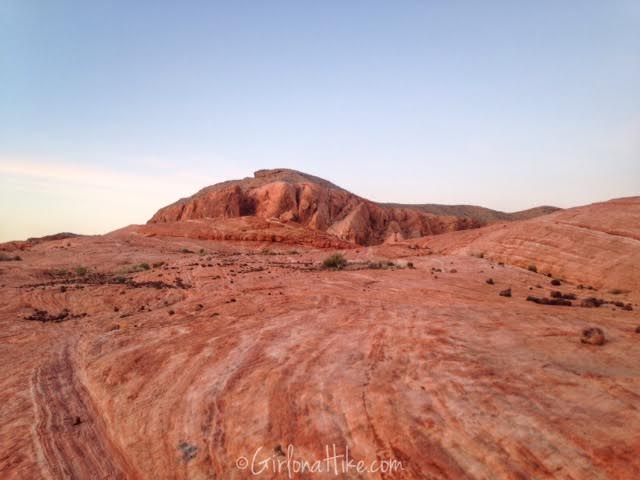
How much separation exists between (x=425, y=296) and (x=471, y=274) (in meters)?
4.39

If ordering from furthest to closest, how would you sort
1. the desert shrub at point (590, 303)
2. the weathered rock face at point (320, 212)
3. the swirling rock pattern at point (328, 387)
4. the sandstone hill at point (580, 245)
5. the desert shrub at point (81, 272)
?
the weathered rock face at point (320, 212), the desert shrub at point (81, 272), the sandstone hill at point (580, 245), the desert shrub at point (590, 303), the swirling rock pattern at point (328, 387)

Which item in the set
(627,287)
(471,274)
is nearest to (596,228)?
(627,287)

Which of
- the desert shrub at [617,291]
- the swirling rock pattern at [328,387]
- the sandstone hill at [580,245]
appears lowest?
the swirling rock pattern at [328,387]

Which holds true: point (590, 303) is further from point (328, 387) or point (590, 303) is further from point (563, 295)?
point (328, 387)

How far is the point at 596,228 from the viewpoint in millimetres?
16734

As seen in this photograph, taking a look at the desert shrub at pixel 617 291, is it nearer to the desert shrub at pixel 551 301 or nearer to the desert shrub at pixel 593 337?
the desert shrub at pixel 551 301

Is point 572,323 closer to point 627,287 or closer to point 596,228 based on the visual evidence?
point 627,287

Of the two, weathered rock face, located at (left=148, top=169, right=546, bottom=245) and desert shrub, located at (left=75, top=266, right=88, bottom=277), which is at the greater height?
weathered rock face, located at (left=148, top=169, right=546, bottom=245)

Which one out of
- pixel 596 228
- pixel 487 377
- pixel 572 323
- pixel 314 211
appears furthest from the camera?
pixel 314 211

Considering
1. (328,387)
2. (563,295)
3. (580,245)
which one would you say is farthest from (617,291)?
(328,387)

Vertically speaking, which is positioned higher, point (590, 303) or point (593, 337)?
point (593, 337)

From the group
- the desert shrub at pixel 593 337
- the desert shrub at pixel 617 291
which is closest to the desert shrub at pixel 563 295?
the desert shrub at pixel 617 291

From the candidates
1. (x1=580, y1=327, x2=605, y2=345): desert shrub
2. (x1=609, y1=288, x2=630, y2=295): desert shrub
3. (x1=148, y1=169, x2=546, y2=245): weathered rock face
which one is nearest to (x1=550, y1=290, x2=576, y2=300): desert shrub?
(x1=609, y1=288, x2=630, y2=295): desert shrub

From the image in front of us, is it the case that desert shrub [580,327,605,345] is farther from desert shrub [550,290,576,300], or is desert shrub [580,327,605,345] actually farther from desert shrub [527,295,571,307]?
desert shrub [550,290,576,300]
